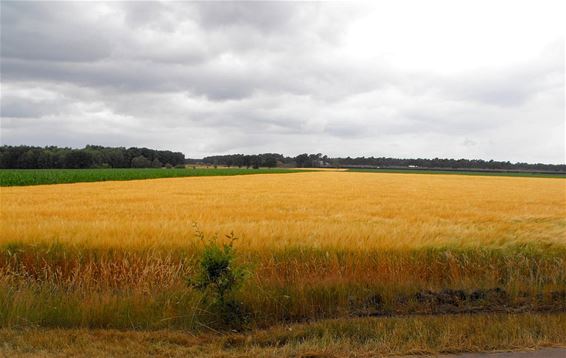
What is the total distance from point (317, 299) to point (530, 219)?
40.5ft

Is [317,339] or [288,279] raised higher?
[288,279]

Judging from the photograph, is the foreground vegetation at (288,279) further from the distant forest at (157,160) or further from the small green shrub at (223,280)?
the distant forest at (157,160)

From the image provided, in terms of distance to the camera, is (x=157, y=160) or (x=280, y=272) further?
(x=157, y=160)

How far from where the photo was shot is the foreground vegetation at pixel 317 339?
16.4ft

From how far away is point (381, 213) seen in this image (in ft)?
54.4

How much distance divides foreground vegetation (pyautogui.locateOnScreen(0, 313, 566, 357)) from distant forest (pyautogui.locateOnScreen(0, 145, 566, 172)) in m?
121

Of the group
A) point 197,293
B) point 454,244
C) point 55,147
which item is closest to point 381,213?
point 454,244

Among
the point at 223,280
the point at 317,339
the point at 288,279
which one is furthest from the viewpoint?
the point at 288,279

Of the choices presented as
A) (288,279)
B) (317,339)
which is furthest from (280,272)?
(317,339)

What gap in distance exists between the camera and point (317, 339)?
5395mm

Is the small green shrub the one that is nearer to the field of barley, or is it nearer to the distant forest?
the field of barley

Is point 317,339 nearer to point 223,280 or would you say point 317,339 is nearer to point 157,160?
point 223,280

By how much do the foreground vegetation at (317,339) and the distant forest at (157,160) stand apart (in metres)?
121

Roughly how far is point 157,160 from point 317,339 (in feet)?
442
